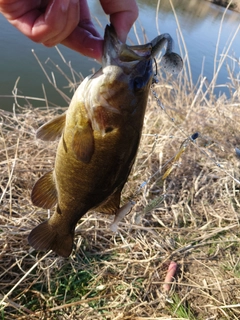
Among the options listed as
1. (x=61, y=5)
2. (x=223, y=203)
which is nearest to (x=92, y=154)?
(x=61, y=5)

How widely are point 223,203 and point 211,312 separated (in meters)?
1.33

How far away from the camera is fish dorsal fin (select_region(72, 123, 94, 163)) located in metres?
1.42

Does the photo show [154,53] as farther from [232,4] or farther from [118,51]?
[232,4]

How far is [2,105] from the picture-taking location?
18.9ft

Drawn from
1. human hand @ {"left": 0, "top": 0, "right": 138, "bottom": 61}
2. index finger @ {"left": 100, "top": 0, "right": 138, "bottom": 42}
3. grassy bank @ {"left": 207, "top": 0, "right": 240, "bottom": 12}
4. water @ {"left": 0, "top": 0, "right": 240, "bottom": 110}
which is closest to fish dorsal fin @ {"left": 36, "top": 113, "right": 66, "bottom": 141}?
human hand @ {"left": 0, "top": 0, "right": 138, "bottom": 61}

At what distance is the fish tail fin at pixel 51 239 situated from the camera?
174 centimetres

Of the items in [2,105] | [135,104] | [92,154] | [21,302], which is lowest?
[2,105]

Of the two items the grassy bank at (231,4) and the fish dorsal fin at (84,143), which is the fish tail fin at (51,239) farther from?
the grassy bank at (231,4)

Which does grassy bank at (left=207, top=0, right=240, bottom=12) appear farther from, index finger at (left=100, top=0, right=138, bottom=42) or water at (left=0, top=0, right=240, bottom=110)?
index finger at (left=100, top=0, right=138, bottom=42)

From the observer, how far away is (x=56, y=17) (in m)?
1.25

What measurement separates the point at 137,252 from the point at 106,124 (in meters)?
1.72

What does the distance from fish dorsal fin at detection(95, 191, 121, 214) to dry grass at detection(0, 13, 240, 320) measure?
1.70 feet

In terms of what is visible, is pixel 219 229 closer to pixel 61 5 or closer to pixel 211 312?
pixel 211 312

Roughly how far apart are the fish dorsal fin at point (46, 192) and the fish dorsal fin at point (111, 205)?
25 centimetres
